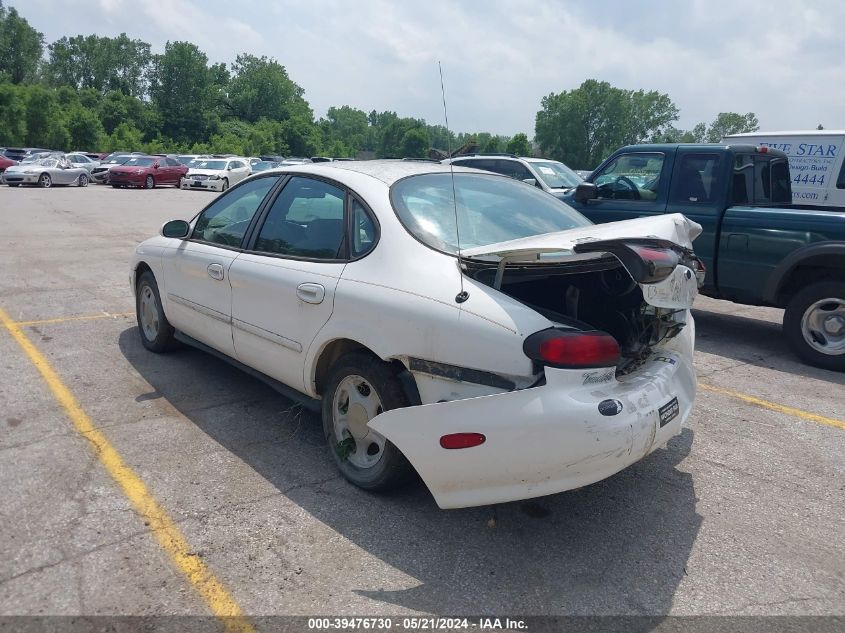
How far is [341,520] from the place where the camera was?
326cm

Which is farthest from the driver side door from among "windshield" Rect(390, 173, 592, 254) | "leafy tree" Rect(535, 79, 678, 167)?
"leafy tree" Rect(535, 79, 678, 167)

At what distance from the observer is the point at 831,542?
322 centimetres

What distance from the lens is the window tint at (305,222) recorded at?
384 centimetres

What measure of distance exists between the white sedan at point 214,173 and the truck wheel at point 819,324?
27.6m

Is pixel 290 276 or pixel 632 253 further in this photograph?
pixel 290 276

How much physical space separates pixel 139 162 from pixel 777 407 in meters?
32.2

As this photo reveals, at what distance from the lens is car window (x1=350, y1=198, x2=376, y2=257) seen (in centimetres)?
357

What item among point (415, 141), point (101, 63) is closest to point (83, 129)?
point (101, 63)

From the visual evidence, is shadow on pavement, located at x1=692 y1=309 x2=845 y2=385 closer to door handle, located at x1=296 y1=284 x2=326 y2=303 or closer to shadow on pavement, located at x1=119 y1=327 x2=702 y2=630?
shadow on pavement, located at x1=119 y1=327 x2=702 y2=630

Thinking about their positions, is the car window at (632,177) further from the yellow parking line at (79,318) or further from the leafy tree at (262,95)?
the leafy tree at (262,95)

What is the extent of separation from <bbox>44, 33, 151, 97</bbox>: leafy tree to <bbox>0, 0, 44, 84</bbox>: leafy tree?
10.6 metres

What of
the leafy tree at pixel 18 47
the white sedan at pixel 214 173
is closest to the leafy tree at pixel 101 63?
the leafy tree at pixel 18 47

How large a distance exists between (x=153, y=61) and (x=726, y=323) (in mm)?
101576

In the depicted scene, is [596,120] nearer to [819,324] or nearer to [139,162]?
[139,162]
